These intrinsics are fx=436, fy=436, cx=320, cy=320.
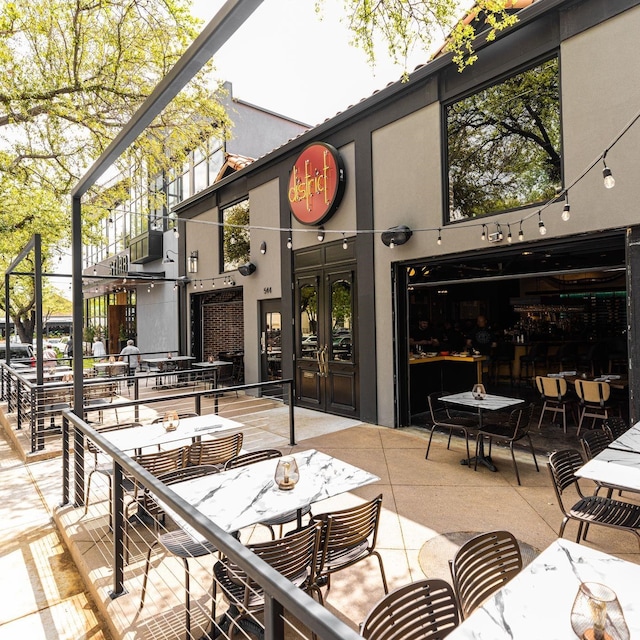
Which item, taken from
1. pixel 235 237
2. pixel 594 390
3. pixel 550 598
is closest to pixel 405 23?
pixel 550 598

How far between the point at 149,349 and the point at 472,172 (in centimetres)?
1417

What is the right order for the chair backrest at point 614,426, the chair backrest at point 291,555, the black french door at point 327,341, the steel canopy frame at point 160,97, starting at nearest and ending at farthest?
the steel canopy frame at point 160,97 < the chair backrest at point 291,555 < the chair backrest at point 614,426 < the black french door at point 327,341

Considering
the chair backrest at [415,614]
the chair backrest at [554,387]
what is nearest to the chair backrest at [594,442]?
the chair backrest at [415,614]

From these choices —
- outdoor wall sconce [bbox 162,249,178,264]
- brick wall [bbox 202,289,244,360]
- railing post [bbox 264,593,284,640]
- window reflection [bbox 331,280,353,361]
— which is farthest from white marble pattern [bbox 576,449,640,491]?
outdoor wall sconce [bbox 162,249,178,264]

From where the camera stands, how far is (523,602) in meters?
1.72

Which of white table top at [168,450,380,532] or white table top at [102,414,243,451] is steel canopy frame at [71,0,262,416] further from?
white table top at [168,450,380,532]

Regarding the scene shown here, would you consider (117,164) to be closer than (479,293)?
Yes

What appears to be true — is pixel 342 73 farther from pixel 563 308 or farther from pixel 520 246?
pixel 563 308

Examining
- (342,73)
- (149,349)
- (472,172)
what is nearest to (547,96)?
(472,172)

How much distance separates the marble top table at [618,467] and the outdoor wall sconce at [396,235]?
171 inches

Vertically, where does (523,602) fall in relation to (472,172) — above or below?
below

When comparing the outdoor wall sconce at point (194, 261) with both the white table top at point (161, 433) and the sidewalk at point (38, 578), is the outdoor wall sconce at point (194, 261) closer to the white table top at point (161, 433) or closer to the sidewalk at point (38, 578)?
the sidewalk at point (38, 578)

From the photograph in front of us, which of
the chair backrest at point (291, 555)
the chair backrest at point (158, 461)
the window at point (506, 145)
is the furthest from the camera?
the window at point (506, 145)

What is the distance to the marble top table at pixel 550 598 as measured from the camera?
155 cm
